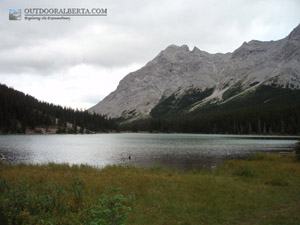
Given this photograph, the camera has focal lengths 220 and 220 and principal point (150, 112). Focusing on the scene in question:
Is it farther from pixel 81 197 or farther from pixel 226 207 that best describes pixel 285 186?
pixel 81 197

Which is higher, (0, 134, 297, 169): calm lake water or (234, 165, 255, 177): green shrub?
(234, 165, 255, 177): green shrub

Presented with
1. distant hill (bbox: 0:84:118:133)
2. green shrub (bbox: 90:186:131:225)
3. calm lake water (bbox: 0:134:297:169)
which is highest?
distant hill (bbox: 0:84:118:133)

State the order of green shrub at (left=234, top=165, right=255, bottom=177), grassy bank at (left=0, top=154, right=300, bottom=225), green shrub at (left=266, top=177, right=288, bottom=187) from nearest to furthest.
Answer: grassy bank at (left=0, top=154, right=300, bottom=225)
green shrub at (left=266, top=177, right=288, bottom=187)
green shrub at (left=234, top=165, right=255, bottom=177)

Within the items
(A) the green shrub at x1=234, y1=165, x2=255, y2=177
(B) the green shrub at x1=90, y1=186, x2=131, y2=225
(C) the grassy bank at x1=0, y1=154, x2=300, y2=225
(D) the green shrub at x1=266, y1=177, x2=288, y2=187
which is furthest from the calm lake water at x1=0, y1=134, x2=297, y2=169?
(B) the green shrub at x1=90, y1=186, x2=131, y2=225

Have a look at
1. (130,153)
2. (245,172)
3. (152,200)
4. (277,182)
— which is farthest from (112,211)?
(130,153)

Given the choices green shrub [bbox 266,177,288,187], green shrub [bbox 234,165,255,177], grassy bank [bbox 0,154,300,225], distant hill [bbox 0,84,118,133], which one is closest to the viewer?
grassy bank [bbox 0,154,300,225]

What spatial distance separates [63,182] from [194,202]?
33.4ft

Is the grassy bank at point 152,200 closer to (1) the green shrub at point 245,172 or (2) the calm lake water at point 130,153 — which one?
(1) the green shrub at point 245,172

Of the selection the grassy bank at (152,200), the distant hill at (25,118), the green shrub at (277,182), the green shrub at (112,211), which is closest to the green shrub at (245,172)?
the green shrub at (277,182)

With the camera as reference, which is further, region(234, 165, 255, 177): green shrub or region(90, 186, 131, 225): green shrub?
region(234, 165, 255, 177): green shrub

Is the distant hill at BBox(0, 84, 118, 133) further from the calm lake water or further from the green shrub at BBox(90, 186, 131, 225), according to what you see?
the green shrub at BBox(90, 186, 131, 225)

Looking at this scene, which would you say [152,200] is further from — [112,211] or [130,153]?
[130,153]

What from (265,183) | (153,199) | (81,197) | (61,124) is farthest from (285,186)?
(61,124)

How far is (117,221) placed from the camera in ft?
23.9
